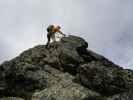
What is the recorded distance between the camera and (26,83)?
55.7 metres

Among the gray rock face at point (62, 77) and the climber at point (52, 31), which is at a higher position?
the climber at point (52, 31)

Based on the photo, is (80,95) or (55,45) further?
(55,45)

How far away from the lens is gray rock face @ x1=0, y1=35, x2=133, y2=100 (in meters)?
50.6

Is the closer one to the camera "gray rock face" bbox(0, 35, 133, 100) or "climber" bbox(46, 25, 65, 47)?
"gray rock face" bbox(0, 35, 133, 100)

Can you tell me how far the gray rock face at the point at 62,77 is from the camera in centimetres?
5062

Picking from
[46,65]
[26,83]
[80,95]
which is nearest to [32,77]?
[26,83]

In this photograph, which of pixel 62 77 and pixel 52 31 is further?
pixel 52 31

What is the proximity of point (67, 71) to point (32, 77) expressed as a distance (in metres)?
6.86

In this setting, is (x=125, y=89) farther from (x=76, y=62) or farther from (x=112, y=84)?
(x=76, y=62)

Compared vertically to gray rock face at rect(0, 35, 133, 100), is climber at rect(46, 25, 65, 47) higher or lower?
higher

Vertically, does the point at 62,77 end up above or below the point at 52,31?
below

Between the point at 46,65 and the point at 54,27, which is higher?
the point at 54,27

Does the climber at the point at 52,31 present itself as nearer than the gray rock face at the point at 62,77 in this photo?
No

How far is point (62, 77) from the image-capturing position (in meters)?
56.8
